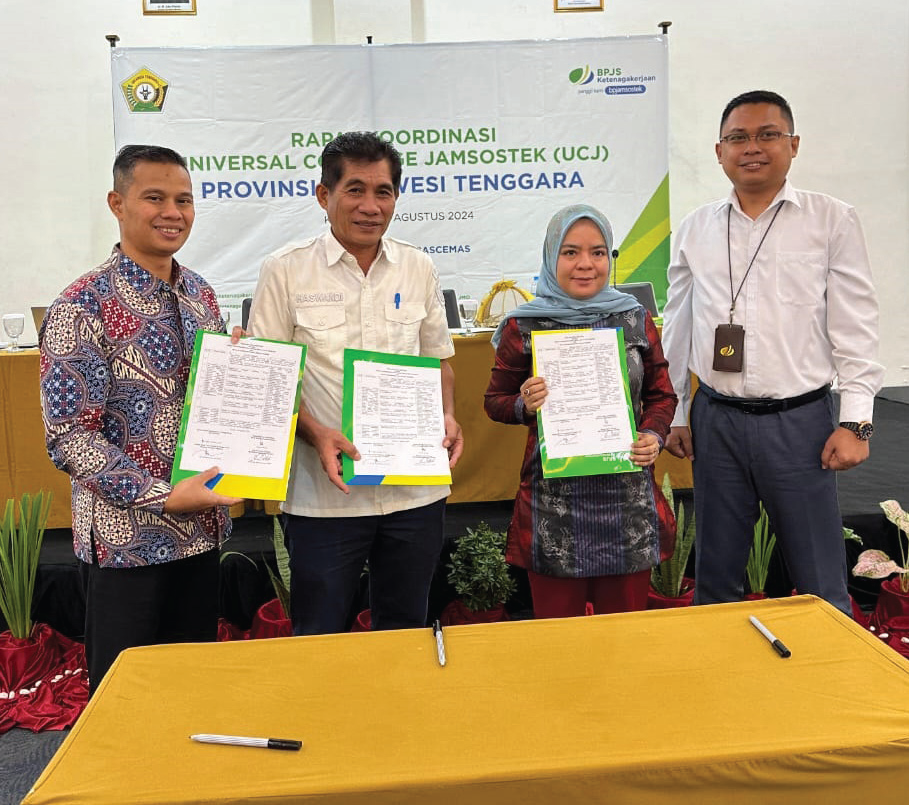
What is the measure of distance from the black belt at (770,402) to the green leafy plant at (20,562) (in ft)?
7.85

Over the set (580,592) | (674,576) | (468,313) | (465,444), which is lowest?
(674,576)

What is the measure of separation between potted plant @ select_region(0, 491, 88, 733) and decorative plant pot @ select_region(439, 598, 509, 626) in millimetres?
1360

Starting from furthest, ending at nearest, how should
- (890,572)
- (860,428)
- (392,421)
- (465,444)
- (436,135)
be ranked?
(436,135), (465,444), (890,572), (860,428), (392,421)

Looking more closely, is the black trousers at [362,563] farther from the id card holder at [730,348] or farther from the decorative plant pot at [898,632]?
the decorative plant pot at [898,632]

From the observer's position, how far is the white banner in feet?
20.1

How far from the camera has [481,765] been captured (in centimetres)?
93

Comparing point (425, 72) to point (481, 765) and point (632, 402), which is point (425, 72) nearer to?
point (632, 402)

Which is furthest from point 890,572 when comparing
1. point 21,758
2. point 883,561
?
point 21,758

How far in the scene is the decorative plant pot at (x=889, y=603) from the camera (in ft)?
10.5

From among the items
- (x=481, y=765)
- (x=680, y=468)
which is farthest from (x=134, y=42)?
(x=481, y=765)

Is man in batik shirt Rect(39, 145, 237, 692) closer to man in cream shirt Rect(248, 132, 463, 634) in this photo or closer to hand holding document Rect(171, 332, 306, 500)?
hand holding document Rect(171, 332, 306, 500)

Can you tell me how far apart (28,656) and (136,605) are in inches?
63.4

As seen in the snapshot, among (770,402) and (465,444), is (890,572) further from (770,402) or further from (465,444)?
(465,444)

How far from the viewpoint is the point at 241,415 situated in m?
1.69
